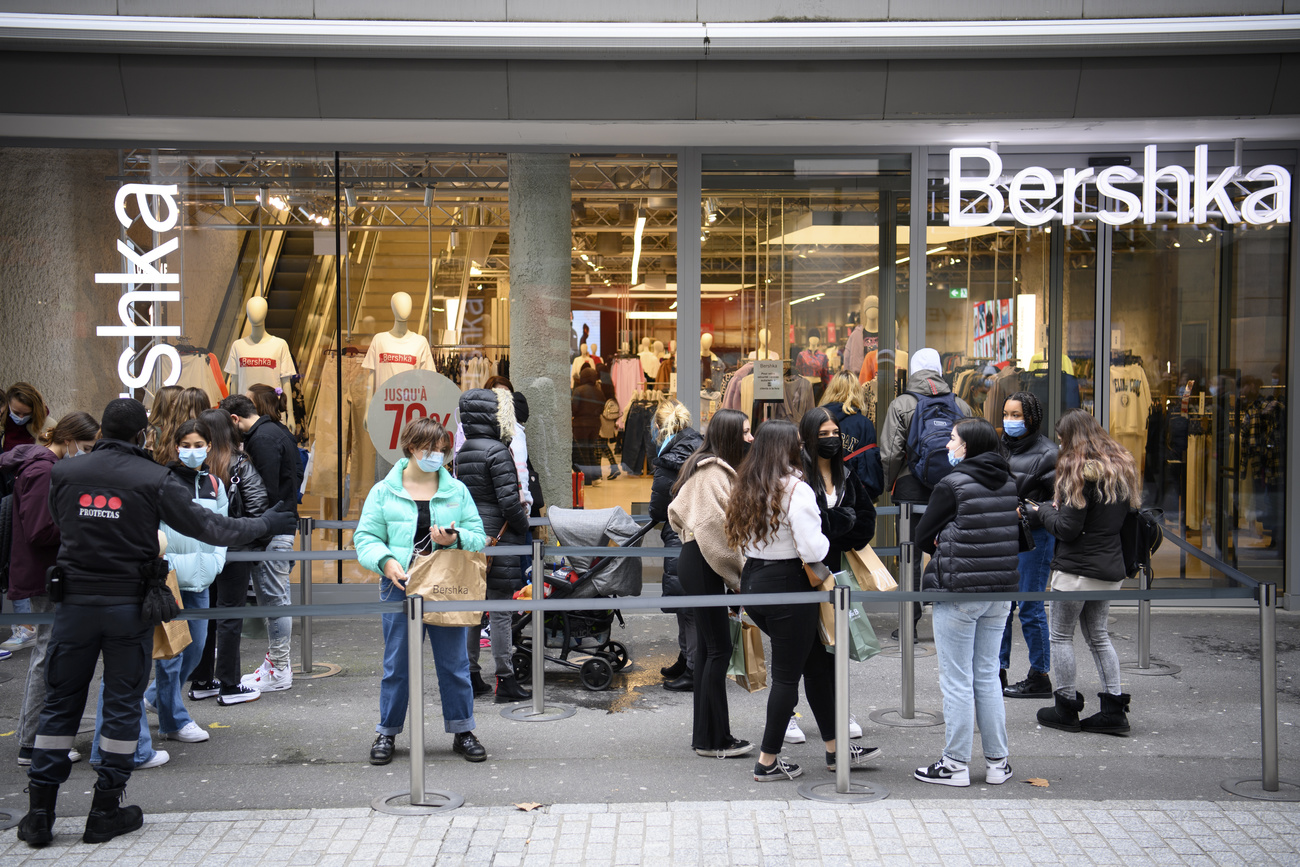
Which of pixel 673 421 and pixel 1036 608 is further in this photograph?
pixel 673 421

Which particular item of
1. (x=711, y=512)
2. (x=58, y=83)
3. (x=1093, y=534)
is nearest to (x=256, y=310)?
(x=58, y=83)

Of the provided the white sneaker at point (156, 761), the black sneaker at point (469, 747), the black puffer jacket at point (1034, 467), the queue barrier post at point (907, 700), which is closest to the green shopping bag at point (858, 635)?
the queue barrier post at point (907, 700)

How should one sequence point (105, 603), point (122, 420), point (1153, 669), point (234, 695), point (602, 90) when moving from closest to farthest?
point (105, 603)
point (122, 420)
point (234, 695)
point (1153, 669)
point (602, 90)

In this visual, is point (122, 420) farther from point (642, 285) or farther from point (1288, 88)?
point (1288, 88)

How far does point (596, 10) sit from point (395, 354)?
3492mm

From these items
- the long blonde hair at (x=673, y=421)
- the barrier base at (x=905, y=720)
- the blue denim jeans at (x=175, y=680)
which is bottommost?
the barrier base at (x=905, y=720)

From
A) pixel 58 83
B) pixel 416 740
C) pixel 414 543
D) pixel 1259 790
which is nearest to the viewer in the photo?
pixel 416 740

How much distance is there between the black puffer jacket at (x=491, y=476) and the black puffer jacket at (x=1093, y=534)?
3.29 m

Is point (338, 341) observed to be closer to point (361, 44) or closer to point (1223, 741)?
point (361, 44)

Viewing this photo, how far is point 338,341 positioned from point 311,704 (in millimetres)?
3876

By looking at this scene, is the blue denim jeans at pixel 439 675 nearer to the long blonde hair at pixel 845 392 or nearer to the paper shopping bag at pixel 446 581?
the paper shopping bag at pixel 446 581

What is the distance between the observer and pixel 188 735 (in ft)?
20.5

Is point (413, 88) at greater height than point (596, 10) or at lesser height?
lesser

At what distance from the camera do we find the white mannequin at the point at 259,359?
9836mm
